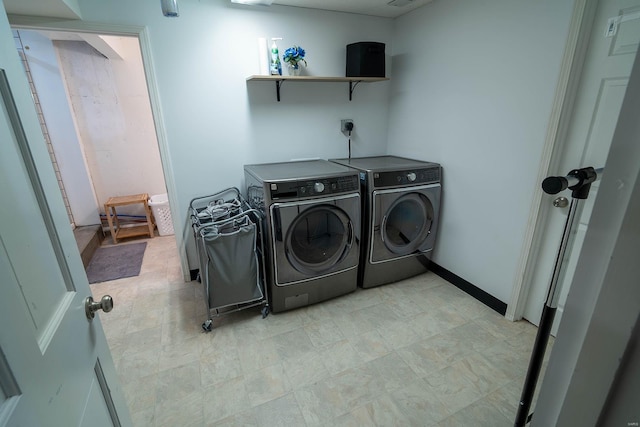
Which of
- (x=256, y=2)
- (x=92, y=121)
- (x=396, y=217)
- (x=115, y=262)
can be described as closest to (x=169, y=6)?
(x=256, y=2)

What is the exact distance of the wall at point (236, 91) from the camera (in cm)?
213

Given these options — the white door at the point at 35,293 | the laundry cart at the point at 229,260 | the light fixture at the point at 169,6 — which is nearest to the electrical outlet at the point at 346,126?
the laundry cart at the point at 229,260

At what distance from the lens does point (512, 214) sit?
1988mm

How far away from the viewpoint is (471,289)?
7.77ft

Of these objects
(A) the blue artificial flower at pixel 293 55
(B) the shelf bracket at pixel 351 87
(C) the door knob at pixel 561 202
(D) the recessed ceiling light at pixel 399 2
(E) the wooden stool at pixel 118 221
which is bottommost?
(E) the wooden stool at pixel 118 221

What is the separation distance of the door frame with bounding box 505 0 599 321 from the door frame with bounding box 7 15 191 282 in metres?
2.58

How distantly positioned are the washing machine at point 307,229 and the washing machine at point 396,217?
12 cm

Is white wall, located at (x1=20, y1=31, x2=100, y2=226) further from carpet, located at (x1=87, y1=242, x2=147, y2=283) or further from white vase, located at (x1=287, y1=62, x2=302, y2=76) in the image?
white vase, located at (x1=287, y1=62, x2=302, y2=76)

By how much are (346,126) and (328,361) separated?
2031 millimetres

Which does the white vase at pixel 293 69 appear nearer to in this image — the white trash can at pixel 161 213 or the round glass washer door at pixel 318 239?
the round glass washer door at pixel 318 239

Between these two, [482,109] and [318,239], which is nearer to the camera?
[482,109]

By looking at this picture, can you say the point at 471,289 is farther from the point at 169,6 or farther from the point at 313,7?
the point at 169,6

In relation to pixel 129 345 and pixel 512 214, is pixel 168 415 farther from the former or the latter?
pixel 512 214

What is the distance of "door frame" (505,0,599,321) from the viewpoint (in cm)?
149
